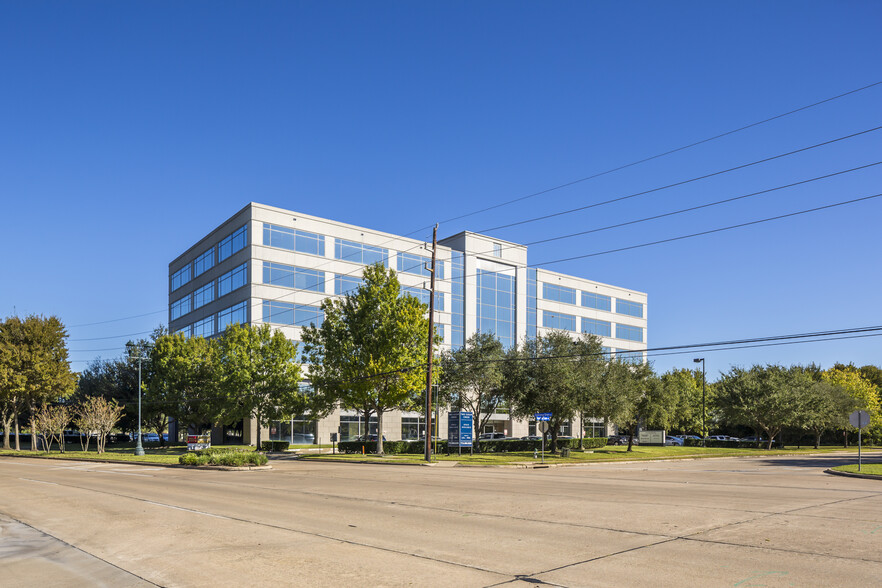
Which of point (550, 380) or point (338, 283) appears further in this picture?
point (338, 283)

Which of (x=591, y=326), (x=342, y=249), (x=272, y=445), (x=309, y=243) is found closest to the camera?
(x=272, y=445)

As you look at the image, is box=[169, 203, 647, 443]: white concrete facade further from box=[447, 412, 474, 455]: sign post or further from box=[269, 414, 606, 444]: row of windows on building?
box=[447, 412, 474, 455]: sign post

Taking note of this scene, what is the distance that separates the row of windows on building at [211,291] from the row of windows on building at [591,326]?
38714 mm

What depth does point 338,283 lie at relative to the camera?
218 feet

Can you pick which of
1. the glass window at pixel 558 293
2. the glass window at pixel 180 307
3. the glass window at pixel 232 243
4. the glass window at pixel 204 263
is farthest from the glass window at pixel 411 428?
the glass window at pixel 180 307

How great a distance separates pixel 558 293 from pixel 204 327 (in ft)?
146

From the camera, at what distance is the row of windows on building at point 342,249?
6281cm

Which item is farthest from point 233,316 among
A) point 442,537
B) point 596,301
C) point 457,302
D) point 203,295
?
point 442,537

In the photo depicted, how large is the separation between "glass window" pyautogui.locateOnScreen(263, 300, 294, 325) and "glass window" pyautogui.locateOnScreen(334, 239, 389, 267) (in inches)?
304

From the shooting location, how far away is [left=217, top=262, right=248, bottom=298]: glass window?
62.1 m

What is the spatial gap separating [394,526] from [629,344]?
9151 centimetres

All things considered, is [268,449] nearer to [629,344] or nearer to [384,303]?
[384,303]

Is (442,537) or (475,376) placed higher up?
(475,376)

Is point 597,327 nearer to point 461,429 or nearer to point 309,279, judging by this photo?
point 309,279
